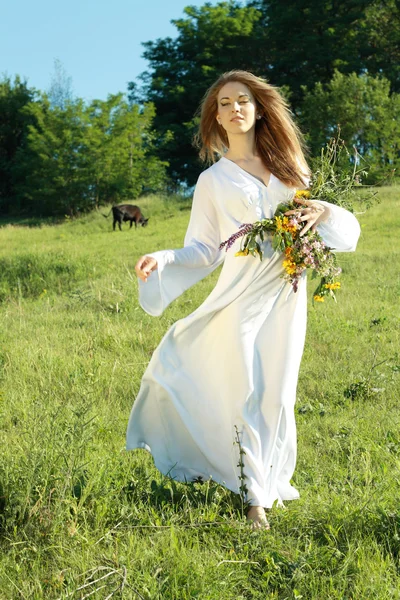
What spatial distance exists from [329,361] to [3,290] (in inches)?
267

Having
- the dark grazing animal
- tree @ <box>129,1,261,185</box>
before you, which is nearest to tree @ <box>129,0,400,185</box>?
tree @ <box>129,1,261,185</box>

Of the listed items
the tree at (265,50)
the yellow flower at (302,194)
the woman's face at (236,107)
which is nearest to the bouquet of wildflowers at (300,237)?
the yellow flower at (302,194)

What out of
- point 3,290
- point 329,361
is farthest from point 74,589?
point 3,290

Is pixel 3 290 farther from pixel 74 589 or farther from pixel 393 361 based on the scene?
pixel 74 589

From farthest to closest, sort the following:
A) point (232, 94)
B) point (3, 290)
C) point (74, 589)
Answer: point (3, 290), point (232, 94), point (74, 589)

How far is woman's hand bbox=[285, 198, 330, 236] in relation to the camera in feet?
12.1

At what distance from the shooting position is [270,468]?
12.5 feet

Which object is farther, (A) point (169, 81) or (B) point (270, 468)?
(A) point (169, 81)

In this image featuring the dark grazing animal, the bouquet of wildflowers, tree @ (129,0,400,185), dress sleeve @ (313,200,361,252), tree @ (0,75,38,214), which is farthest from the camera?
tree @ (0,75,38,214)

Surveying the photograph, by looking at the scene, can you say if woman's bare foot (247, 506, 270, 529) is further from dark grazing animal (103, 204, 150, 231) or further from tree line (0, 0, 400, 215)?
tree line (0, 0, 400, 215)

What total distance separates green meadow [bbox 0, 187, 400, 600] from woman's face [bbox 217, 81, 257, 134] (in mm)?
1722

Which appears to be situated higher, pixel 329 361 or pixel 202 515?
pixel 202 515

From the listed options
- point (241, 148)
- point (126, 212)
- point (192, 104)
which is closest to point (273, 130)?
point (241, 148)

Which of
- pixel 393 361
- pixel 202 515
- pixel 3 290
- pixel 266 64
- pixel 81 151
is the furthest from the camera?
pixel 266 64
